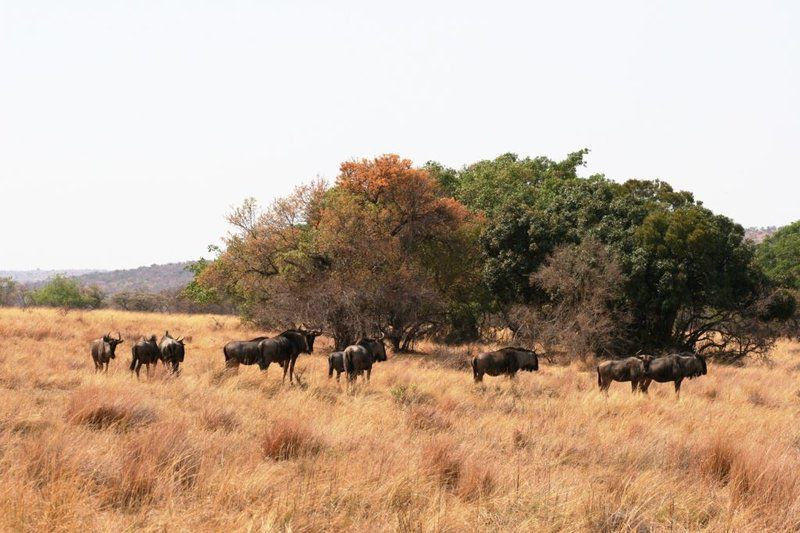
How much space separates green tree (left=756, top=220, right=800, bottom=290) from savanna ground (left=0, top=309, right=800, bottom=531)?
39.7 m

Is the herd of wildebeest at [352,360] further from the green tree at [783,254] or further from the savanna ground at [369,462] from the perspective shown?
the green tree at [783,254]

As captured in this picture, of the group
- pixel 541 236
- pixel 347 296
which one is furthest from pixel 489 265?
pixel 347 296

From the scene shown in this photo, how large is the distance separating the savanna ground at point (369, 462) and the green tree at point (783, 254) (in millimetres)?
39653

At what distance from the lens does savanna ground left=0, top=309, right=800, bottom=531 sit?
548 cm

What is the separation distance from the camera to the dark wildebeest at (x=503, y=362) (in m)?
17.8

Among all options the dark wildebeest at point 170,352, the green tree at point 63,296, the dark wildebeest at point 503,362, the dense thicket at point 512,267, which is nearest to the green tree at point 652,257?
the dense thicket at point 512,267

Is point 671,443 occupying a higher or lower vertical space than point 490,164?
lower

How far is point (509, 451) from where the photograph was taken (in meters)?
8.91

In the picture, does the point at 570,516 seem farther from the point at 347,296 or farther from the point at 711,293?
the point at 711,293

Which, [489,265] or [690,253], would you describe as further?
[489,265]

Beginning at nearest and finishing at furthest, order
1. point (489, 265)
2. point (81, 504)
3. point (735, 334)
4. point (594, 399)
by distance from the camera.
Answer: point (81, 504), point (594, 399), point (735, 334), point (489, 265)

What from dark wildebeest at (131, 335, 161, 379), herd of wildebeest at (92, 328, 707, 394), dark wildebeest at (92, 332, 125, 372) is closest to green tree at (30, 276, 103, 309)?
dark wildebeest at (92, 332, 125, 372)

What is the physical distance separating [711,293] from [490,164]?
23694mm

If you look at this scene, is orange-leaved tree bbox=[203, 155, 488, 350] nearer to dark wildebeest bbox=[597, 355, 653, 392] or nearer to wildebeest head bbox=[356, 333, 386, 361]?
wildebeest head bbox=[356, 333, 386, 361]
